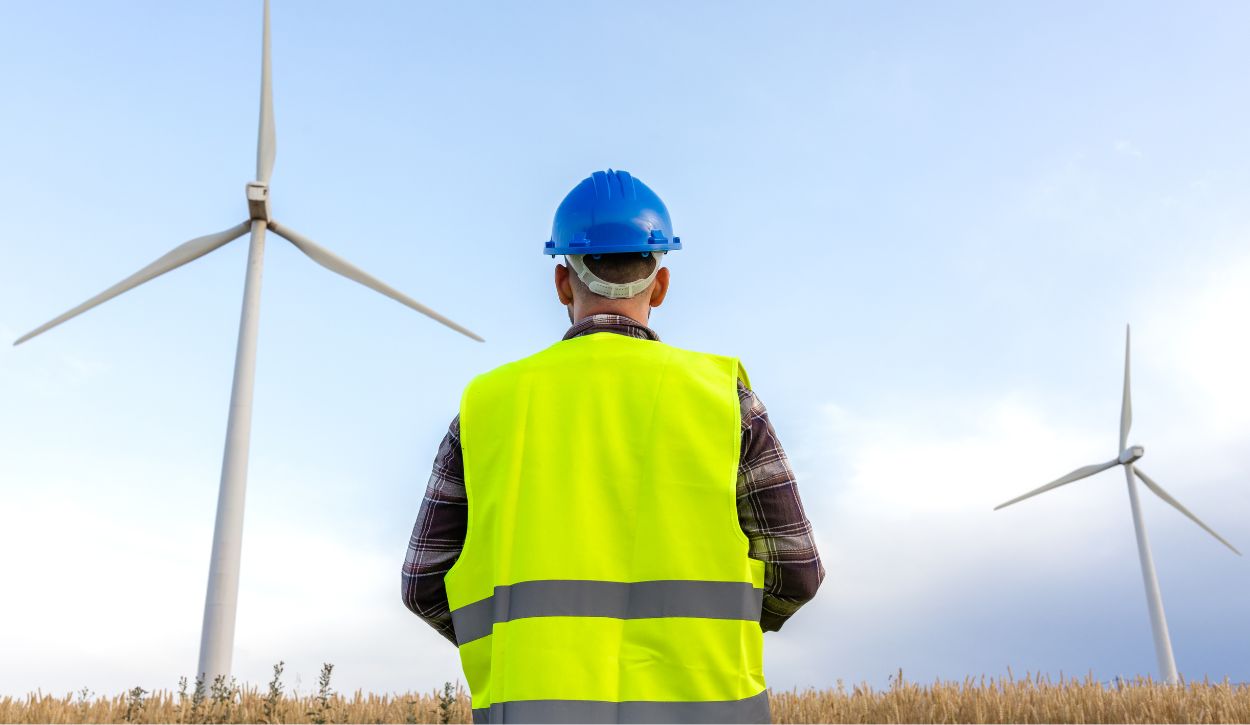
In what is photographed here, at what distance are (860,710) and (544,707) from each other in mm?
8172

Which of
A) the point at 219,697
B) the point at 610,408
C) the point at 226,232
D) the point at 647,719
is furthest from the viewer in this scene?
the point at 226,232

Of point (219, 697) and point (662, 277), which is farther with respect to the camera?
point (219, 697)

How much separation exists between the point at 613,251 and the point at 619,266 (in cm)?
6

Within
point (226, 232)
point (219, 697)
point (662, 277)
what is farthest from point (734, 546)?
point (226, 232)

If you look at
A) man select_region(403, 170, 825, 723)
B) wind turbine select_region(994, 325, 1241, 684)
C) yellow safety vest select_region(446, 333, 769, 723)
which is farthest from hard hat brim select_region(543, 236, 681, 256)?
wind turbine select_region(994, 325, 1241, 684)

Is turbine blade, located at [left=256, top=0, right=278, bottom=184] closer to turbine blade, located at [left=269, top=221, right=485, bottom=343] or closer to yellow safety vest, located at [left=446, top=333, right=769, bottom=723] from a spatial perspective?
turbine blade, located at [left=269, top=221, right=485, bottom=343]

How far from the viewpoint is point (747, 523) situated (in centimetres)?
303

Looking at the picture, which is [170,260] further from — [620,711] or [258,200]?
[620,711]

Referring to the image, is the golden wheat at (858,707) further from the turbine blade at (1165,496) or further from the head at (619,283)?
the turbine blade at (1165,496)

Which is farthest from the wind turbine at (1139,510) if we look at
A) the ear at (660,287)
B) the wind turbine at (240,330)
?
the ear at (660,287)

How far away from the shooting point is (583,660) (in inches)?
105

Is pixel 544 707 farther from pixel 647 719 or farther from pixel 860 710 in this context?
pixel 860 710

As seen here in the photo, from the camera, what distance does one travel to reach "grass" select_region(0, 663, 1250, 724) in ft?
31.1

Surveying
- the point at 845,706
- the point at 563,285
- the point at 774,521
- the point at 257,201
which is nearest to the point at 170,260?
the point at 257,201
